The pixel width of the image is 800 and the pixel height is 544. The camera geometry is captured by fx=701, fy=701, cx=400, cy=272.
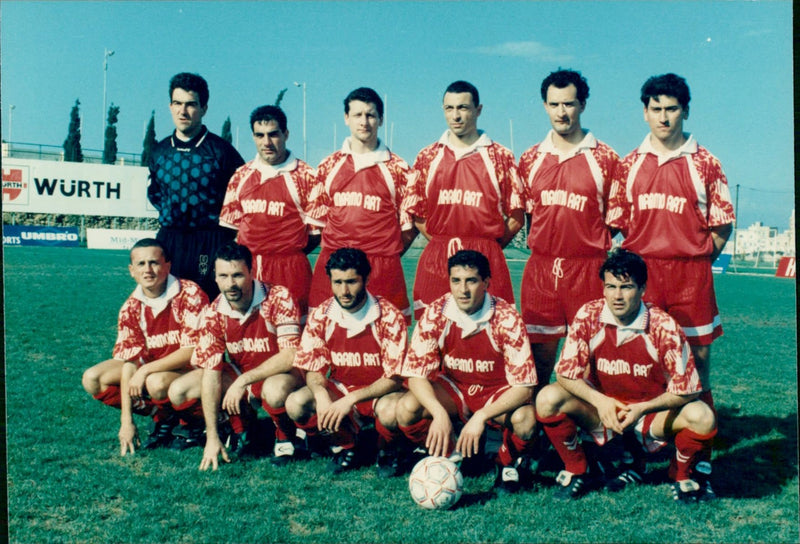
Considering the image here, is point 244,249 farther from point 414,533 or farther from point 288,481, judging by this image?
point 414,533

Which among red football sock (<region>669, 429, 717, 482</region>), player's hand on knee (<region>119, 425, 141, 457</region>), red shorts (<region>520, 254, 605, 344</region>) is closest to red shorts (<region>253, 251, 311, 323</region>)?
player's hand on knee (<region>119, 425, 141, 457</region>)

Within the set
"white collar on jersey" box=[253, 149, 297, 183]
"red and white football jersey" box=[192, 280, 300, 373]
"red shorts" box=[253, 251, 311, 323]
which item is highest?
"white collar on jersey" box=[253, 149, 297, 183]

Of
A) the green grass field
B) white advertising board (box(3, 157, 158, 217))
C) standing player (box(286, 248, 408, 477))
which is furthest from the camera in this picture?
white advertising board (box(3, 157, 158, 217))

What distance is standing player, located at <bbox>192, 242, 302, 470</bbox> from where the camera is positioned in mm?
4074

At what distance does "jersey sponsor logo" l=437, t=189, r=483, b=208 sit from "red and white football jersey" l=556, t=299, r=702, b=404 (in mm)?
998

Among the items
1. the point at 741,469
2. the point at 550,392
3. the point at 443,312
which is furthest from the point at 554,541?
the point at 741,469

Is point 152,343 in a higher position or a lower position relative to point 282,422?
higher

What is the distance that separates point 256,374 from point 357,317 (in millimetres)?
687

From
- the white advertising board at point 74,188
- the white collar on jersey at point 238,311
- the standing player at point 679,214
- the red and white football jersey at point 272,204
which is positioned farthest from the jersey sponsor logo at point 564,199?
the white advertising board at point 74,188

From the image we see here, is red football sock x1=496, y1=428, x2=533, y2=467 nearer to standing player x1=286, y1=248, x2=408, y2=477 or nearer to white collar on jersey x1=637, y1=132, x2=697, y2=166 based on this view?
standing player x1=286, y1=248, x2=408, y2=477

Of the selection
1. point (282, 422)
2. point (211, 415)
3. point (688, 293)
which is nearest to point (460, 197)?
point (688, 293)

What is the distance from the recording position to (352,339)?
4.05 meters

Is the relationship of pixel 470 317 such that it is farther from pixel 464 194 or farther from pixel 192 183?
pixel 192 183

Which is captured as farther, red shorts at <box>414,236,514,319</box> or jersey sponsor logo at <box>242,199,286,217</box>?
jersey sponsor logo at <box>242,199,286,217</box>
